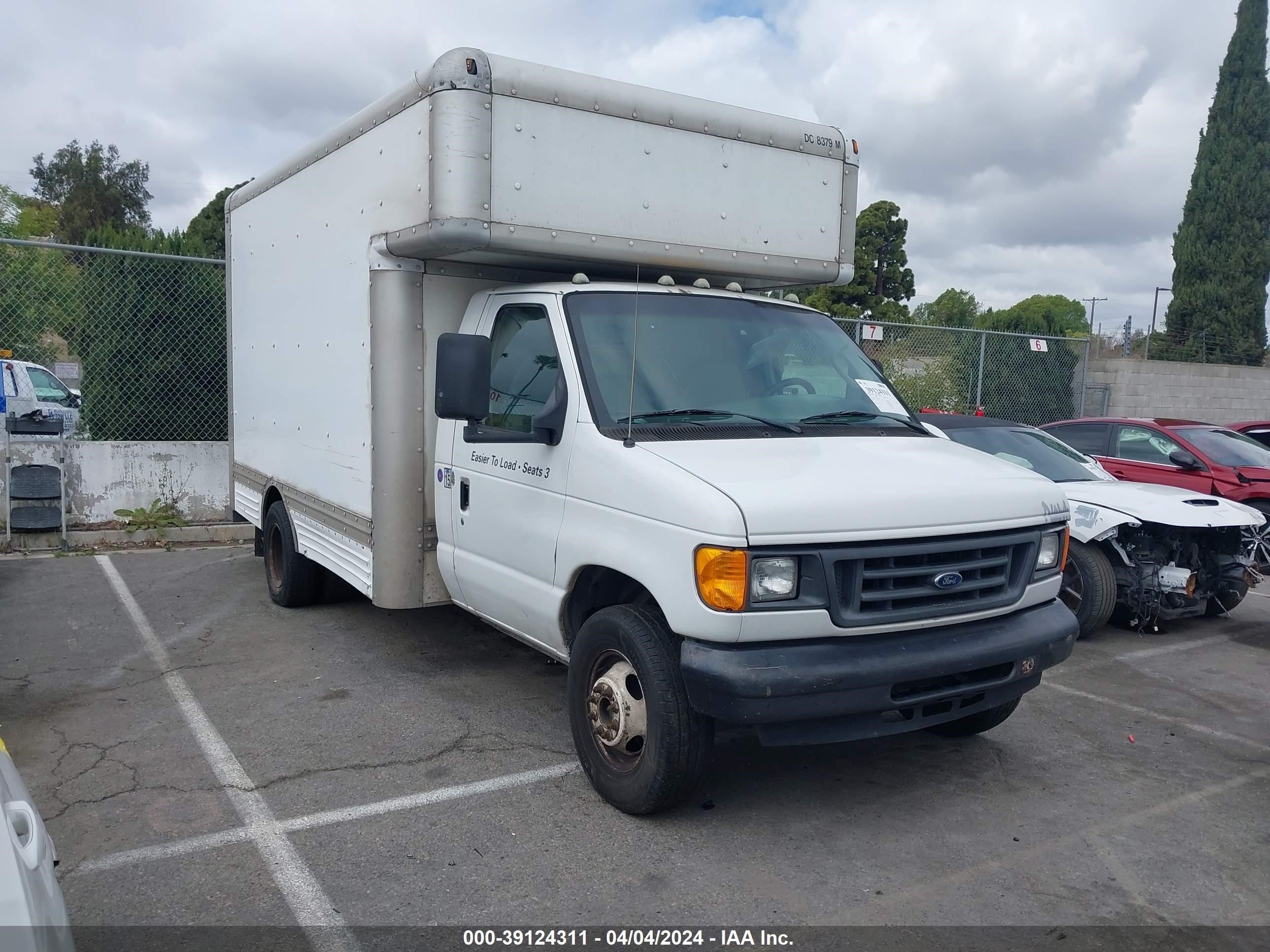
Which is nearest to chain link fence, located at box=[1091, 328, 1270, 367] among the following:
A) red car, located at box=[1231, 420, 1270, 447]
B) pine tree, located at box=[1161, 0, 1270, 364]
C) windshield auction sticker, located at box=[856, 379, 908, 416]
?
pine tree, located at box=[1161, 0, 1270, 364]

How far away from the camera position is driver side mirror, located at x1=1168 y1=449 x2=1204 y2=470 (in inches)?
401

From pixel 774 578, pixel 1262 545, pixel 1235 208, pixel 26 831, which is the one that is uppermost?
pixel 1235 208

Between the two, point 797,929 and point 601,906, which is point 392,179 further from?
point 797,929

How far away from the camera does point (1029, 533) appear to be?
4.16 m

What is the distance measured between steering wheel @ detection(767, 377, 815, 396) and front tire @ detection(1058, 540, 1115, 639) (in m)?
3.24

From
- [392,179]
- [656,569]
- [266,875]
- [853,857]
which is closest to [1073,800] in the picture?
[853,857]

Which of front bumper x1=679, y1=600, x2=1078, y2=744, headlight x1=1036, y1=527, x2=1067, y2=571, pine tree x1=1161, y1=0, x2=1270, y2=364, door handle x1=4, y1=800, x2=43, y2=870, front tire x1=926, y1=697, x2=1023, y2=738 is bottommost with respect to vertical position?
front tire x1=926, y1=697, x2=1023, y2=738

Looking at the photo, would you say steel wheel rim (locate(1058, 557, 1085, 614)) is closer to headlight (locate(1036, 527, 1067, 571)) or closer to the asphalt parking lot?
the asphalt parking lot

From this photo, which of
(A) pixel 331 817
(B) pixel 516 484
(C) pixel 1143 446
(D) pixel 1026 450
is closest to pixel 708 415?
(B) pixel 516 484

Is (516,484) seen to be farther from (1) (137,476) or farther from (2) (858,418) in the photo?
(1) (137,476)

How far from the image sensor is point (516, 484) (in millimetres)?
4664

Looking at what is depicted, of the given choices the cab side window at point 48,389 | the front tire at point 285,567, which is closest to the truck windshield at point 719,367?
the front tire at point 285,567

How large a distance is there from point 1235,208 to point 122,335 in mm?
29708

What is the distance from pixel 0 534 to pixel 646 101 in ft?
25.4
